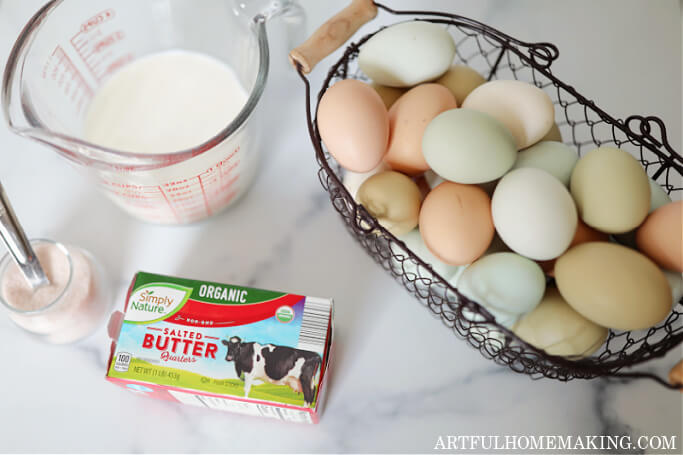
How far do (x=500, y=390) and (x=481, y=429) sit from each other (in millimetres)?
50

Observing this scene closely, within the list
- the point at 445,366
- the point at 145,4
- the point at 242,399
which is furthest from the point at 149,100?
the point at 445,366

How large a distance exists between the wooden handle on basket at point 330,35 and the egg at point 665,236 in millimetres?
341

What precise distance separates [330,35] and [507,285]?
0.30 meters

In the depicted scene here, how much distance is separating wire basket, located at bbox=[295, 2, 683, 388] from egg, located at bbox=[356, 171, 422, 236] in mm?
16

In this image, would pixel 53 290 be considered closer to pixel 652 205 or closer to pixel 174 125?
pixel 174 125

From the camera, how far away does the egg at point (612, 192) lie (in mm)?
500

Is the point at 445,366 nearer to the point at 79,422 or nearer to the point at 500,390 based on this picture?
the point at 500,390

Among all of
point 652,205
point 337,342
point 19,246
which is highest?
point 652,205

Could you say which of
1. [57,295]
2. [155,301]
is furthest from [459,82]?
[57,295]

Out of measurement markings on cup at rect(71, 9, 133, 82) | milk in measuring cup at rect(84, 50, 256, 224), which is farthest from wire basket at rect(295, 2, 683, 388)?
measurement markings on cup at rect(71, 9, 133, 82)

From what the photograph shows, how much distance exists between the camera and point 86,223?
72cm

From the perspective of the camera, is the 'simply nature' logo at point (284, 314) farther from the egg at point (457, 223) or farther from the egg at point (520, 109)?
the egg at point (520, 109)

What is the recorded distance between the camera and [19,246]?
1.87 ft

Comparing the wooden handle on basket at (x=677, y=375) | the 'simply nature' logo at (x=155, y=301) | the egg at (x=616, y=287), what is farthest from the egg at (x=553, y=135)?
the 'simply nature' logo at (x=155, y=301)
